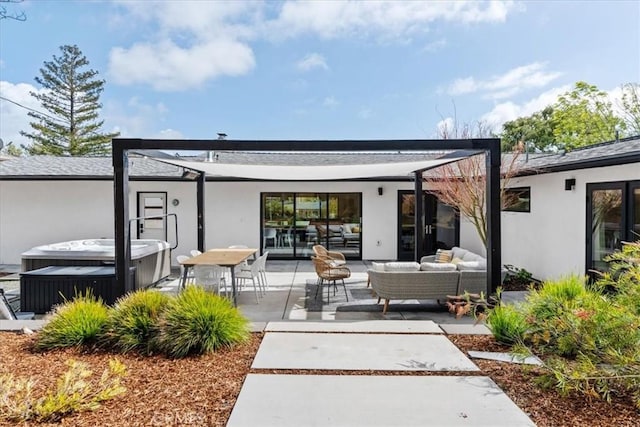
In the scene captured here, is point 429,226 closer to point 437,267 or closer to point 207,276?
point 437,267

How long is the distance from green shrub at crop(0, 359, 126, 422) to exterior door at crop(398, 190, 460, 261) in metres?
11.2

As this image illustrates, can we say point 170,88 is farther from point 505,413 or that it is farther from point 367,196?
point 505,413

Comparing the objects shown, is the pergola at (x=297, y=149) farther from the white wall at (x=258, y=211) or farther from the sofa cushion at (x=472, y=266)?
the white wall at (x=258, y=211)

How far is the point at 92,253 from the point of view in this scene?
8.39m

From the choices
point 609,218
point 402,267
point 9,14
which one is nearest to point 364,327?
point 402,267

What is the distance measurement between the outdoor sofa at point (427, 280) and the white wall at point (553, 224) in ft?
9.05

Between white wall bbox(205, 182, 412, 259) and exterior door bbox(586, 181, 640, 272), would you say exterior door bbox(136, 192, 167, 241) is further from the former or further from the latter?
exterior door bbox(586, 181, 640, 272)

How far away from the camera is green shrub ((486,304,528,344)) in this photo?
4.59 meters

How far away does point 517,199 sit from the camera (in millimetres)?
10727

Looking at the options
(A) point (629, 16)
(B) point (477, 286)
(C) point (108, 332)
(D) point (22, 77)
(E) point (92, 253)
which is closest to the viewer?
(C) point (108, 332)

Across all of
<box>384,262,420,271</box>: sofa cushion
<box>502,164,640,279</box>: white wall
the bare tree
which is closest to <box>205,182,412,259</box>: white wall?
<box>502,164,640,279</box>: white wall

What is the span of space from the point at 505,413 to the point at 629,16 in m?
15.3

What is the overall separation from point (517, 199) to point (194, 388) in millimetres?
9965

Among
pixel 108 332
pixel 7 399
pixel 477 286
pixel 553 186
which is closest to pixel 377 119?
pixel 553 186
